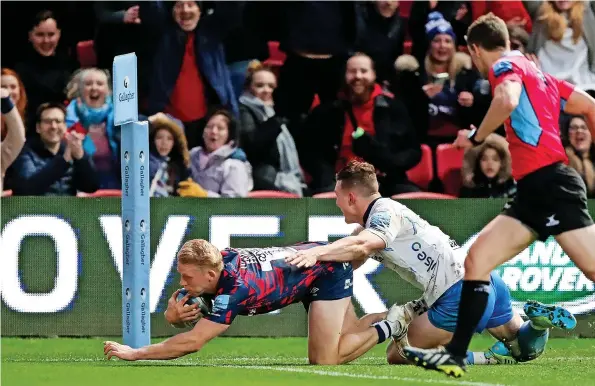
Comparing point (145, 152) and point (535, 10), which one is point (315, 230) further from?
point (535, 10)

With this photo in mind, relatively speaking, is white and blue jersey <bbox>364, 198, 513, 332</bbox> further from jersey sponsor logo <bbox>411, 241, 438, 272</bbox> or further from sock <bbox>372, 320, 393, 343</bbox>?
sock <bbox>372, 320, 393, 343</bbox>

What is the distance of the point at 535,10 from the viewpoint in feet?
45.1

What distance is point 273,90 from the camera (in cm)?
1336

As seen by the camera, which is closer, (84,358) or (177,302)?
(177,302)

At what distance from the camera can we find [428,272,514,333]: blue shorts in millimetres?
9000

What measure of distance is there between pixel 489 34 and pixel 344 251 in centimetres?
197

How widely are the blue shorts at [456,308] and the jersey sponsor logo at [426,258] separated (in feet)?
0.70

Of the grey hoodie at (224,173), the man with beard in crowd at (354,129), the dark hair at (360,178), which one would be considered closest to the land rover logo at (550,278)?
the man with beard in crowd at (354,129)

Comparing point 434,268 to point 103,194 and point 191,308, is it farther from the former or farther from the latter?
point 103,194

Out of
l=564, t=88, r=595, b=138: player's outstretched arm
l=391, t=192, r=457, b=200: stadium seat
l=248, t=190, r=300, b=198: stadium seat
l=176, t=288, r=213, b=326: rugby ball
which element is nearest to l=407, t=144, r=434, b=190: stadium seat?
l=391, t=192, r=457, b=200: stadium seat

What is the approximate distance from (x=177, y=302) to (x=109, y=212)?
126 inches

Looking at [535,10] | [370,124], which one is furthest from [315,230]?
[535,10]

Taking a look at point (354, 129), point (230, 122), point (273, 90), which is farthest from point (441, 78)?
point (230, 122)

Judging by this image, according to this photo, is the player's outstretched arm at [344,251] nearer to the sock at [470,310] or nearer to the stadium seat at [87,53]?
the sock at [470,310]
